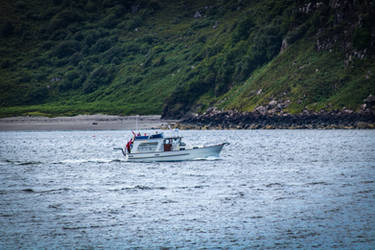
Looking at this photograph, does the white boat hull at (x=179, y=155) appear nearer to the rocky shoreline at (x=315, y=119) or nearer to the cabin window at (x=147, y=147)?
the cabin window at (x=147, y=147)

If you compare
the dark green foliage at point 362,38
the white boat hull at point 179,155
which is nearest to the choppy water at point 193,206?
the white boat hull at point 179,155

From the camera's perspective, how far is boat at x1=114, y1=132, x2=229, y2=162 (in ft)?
254

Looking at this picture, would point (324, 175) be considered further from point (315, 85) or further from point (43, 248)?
point (315, 85)

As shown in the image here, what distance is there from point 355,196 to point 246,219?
1272 centimetres

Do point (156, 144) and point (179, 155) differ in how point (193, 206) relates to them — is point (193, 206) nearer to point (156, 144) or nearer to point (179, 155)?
point (179, 155)

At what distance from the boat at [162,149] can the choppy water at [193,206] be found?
1984 mm

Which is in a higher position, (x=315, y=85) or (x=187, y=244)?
(x=315, y=85)

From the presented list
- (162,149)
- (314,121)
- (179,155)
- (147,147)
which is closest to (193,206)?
(179,155)

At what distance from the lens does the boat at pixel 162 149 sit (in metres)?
77.4

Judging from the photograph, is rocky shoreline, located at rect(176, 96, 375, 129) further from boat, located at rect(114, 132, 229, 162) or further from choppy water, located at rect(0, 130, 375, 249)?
boat, located at rect(114, 132, 229, 162)

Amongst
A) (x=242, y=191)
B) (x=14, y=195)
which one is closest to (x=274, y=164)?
(x=242, y=191)

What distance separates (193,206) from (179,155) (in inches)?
1358

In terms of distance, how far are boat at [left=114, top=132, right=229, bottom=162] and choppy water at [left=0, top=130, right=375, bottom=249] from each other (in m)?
1.98

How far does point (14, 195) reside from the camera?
169ft
